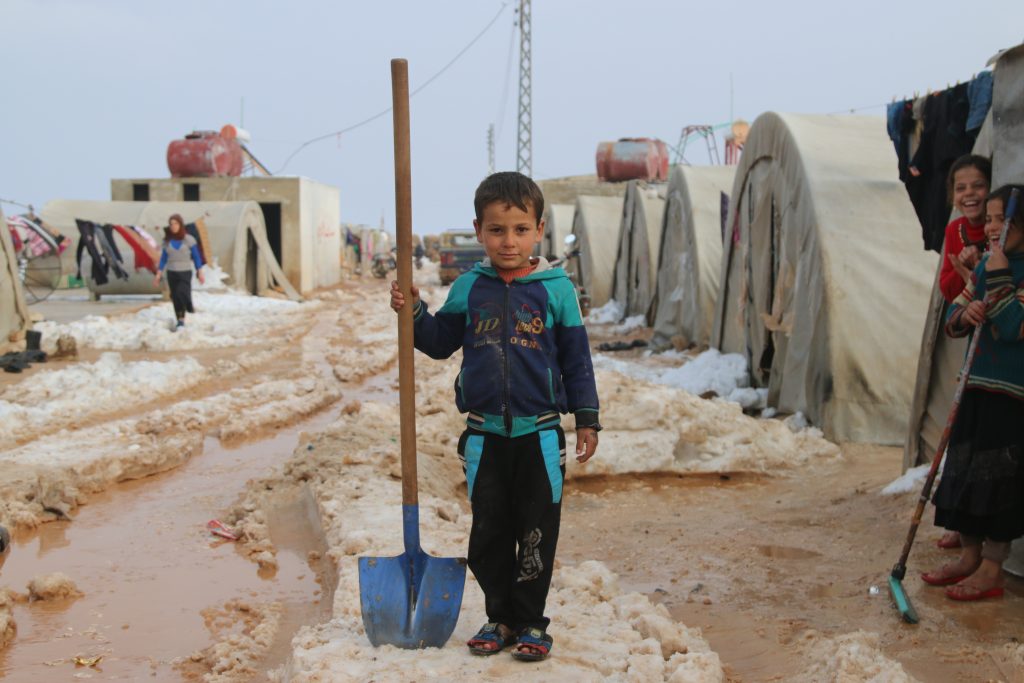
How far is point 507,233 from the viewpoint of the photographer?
2.90 meters

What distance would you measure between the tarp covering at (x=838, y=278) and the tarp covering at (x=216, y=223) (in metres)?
14.8

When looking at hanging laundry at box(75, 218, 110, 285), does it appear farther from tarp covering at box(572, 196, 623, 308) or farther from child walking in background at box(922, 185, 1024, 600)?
child walking in background at box(922, 185, 1024, 600)

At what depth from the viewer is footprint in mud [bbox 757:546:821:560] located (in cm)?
479

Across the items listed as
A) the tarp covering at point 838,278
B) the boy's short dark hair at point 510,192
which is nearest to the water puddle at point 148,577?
the boy's short dark hair at point 510,192

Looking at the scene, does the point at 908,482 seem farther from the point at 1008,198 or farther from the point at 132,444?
the point at 132,444

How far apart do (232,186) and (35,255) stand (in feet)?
24.5

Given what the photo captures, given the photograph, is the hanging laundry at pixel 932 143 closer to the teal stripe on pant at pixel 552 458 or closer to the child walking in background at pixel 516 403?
the child walking in background at pixel 516 403

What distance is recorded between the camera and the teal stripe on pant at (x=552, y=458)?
2893mm

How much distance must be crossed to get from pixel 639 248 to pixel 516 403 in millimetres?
13962

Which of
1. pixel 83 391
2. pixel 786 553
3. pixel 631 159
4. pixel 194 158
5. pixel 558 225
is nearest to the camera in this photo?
pixel 786 553

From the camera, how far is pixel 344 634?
10.2 feet

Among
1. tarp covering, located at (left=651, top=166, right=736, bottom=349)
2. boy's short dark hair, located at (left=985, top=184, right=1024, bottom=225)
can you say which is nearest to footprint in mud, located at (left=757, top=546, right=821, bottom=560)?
boy's short dark hair, located at (left=985, top=184, right=1024, bottom=225)

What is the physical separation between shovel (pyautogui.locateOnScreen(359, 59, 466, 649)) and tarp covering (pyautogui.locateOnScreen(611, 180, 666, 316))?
12248 millimetres

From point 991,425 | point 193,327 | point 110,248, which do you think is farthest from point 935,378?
point 110,248
